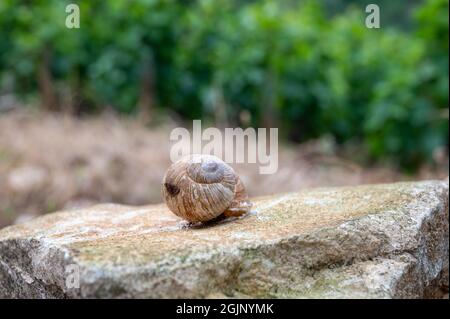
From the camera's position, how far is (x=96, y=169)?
19.0 feet

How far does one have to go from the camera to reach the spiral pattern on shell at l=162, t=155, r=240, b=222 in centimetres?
256

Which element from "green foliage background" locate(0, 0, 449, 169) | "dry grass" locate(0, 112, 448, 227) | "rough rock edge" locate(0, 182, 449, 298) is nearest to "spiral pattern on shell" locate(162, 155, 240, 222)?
→ "rough rock edge" locate(0, 182, 449, 298)

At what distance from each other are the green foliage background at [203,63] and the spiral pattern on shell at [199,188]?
4834 millimetres

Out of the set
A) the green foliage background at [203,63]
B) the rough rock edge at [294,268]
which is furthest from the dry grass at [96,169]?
the rough rock edge at [294,268]

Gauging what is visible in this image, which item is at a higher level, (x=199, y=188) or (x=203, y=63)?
(x=203, y=63)

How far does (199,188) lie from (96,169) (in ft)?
11.3

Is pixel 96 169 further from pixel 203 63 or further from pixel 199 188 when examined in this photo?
pixel 199 188

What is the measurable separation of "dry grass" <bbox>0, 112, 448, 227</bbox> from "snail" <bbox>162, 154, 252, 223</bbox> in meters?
2.74

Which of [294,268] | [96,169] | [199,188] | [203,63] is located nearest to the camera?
[294,268]

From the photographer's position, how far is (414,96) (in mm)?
6254

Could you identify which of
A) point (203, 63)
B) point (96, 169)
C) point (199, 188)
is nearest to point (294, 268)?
point (199, 188)

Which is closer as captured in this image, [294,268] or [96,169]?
[294,268]

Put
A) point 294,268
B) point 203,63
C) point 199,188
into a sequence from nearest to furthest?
point 294,268
point 199,188
point 203,63
